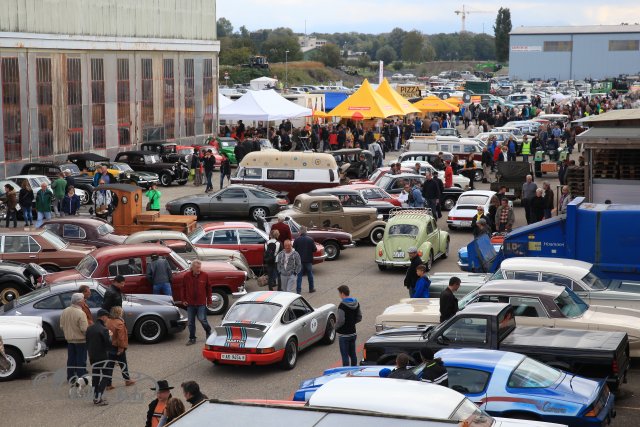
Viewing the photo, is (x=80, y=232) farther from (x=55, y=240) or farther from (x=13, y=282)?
(x=13, y=282)

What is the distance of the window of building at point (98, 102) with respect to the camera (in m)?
44.7

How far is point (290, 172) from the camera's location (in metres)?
33.1

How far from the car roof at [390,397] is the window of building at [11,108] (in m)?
31.8

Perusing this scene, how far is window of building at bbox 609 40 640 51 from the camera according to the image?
14188 centimetres

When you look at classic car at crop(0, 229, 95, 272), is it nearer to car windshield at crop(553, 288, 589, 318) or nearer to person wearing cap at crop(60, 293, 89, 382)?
person wearing cap at crop(60, 293, 89, 382)

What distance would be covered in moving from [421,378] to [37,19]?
33.4 metres

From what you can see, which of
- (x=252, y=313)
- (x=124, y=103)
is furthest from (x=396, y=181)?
(x=124, y=103)

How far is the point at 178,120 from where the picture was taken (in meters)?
52.1

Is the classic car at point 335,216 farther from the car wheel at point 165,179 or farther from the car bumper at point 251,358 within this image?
the car wheel at point 165,179

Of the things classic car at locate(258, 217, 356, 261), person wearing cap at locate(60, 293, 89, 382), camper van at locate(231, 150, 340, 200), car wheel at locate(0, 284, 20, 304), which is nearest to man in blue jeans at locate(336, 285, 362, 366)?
person wearing cap at locate(60, 293, 89, 382)

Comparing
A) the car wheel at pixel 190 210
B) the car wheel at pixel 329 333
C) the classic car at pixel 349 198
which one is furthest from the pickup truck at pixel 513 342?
the car wheel at pixel 190 210

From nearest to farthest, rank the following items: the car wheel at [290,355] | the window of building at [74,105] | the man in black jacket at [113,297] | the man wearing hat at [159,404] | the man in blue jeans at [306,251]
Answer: the man wearing hat at [159,404] → the car wheel at [290,355] → the man in black jacket at [113,297] → the man in blue jeans at [306,251] → the window of building at [74,105]

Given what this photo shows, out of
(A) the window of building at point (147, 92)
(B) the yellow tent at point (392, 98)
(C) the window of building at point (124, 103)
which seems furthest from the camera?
(B) the yellow tent at point (392, 98)

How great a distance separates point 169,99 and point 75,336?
1497 inches
